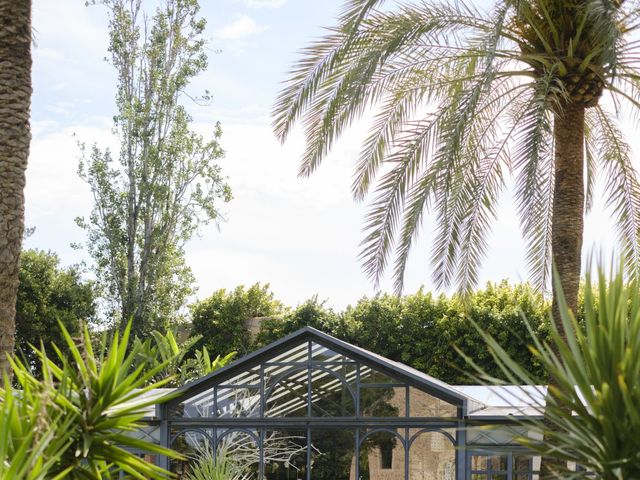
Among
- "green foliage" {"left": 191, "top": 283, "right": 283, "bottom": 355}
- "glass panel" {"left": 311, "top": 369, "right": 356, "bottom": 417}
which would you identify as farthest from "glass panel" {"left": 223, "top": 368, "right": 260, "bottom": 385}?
"green foliage" {"left": 191, "top": 283, "right": 283, "bottom": 355}

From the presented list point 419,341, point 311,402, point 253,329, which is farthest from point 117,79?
point 311,402

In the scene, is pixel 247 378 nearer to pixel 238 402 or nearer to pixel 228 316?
pixel 238 402

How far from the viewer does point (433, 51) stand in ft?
41.6

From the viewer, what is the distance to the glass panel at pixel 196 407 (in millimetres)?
16000

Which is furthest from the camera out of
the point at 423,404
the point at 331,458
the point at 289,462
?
the point at 331,458

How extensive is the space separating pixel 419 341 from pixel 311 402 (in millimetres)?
6943

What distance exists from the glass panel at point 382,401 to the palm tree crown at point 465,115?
2.56m

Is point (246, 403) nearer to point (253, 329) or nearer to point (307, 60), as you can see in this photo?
point (307, 60)

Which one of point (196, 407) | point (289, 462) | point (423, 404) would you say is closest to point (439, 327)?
point (289, 462)

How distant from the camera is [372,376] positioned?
15594 mm

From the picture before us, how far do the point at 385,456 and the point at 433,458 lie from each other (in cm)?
211

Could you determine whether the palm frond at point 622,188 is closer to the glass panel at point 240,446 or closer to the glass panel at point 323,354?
the glass panel at point 323,354

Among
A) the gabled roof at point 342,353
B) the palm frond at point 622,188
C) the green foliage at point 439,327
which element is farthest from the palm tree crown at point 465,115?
the green foliage at point 439,327

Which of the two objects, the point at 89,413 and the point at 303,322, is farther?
the point at 303,322
